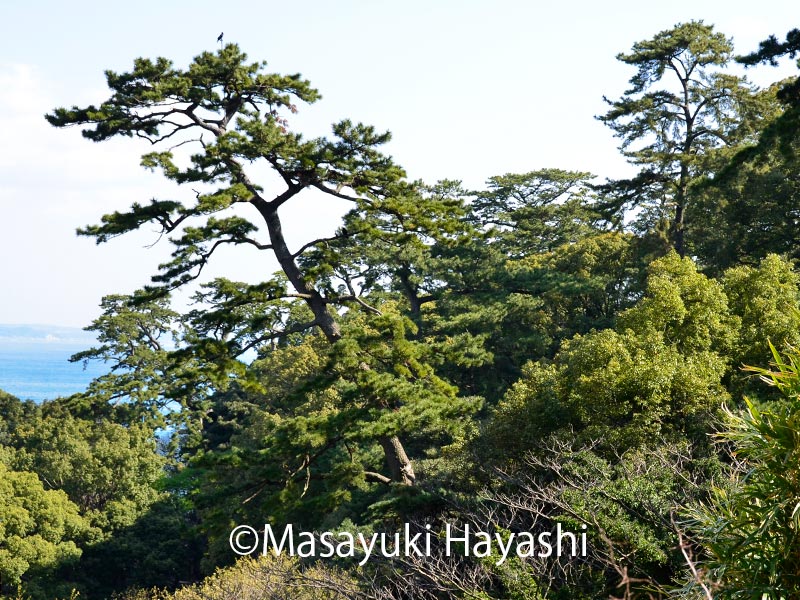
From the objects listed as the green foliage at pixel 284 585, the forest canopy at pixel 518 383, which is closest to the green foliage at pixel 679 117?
the forest canopy at pixel 518 383

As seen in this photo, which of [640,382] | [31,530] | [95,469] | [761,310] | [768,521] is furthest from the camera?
[95,469]

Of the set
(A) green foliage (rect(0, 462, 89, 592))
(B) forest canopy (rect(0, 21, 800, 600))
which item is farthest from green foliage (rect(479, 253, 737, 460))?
(A) green foliage (rect(0, 462, 89, 592))

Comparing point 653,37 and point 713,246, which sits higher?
point 653,37

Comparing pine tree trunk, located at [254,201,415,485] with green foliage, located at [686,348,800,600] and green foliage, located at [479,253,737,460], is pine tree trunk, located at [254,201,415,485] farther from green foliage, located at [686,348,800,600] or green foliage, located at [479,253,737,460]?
green foliage, located at [686,348,800,600]

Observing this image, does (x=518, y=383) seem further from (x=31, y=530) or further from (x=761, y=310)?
(x=31, y=530)

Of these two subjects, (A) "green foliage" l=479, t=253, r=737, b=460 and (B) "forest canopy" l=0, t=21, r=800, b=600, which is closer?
(B) "forest canopy" l=0, t=21, r=800, b=600

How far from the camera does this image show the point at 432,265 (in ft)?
76.0

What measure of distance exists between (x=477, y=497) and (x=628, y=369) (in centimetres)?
277

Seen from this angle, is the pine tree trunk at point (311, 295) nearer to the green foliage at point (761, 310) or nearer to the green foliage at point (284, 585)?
the green foliage at point (284, 585)

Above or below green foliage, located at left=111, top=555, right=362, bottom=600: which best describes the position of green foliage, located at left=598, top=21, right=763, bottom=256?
above

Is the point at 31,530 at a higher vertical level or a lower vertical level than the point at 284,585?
higher

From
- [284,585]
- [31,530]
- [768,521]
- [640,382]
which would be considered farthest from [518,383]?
[31,530]

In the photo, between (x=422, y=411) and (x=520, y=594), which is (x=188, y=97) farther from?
(x=520, y=594)

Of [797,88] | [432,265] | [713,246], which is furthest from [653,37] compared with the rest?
[797,88]
